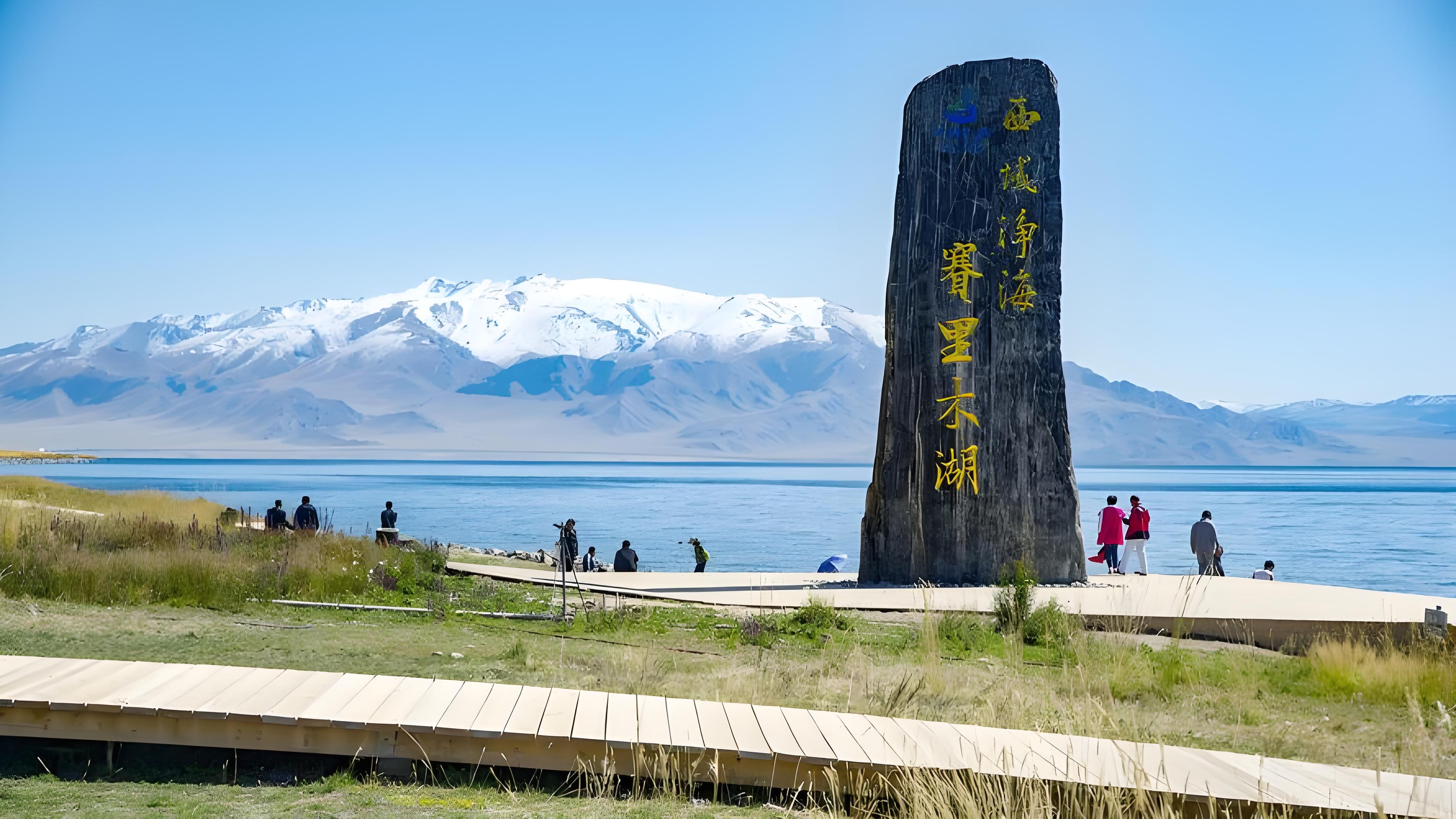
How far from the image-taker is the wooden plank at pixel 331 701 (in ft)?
16.9

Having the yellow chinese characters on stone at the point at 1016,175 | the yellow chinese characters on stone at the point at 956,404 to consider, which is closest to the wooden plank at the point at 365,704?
the yellow chinese characters on stone at the point at 956,404

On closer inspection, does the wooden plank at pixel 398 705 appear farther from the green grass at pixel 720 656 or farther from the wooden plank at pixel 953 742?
the wooden plank at pixel 953 742

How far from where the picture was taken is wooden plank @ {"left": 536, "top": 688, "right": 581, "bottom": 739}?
5.14 meters

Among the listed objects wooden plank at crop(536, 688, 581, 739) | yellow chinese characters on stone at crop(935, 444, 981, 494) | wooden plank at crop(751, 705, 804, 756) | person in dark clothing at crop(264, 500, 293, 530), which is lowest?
person in dark clothing at crop(264, 500, 293, 530)

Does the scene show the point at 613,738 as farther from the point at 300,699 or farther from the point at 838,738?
the point at 300,699

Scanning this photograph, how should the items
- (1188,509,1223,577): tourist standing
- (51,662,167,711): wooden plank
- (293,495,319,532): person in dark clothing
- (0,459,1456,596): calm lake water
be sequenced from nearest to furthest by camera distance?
1. (51,662,167,711): wooden plank
2. (1188,509,1223,577): tourist standing
3. (293,495,319,532): person in dark clothing
4. (0,459,1456,596): calm lake water

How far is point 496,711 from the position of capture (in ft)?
17.8

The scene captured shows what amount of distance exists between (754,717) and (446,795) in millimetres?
1494

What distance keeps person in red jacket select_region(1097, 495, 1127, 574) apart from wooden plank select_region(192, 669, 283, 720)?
42.7ft

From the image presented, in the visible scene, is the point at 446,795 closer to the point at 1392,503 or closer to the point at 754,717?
the point at 754,717

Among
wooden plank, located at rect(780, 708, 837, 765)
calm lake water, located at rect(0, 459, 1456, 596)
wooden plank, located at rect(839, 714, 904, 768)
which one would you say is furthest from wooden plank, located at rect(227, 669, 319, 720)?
calm lake water, located at rect(0, 459, 1456, 596)

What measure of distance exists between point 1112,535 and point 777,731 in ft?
40.7

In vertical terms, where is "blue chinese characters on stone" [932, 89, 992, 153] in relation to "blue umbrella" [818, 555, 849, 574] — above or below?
above

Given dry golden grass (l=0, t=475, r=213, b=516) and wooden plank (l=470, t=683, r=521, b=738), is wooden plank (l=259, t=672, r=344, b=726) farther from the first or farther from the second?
dry golden grass (l=0, t=475, r=213, b=516)
